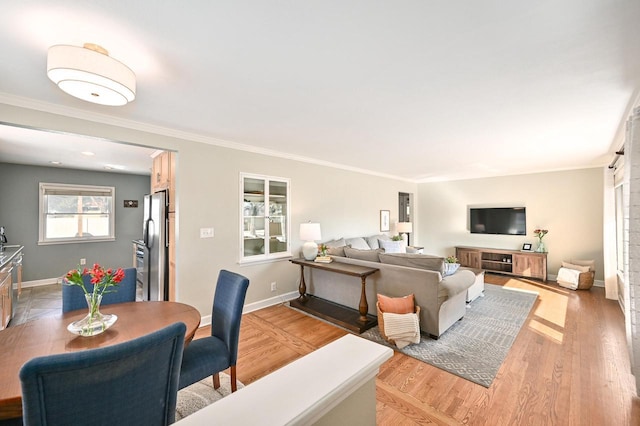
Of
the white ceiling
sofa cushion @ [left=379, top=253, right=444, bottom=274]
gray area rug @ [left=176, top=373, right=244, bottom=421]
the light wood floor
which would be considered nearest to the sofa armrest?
sofa cushion @ [left=379, top=253, right=444, bottom=274]

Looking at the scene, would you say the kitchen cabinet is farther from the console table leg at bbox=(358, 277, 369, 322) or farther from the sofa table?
the console table leg at bbox=(358, 277, 369, 322)

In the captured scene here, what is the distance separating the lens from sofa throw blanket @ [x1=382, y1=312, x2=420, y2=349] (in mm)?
2826

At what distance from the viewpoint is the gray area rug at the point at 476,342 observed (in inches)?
97.9

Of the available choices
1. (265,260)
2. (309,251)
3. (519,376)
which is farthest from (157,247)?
(519,376)

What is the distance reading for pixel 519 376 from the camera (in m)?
2.37

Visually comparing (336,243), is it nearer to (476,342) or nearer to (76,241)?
(476,342)

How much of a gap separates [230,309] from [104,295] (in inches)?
43.9

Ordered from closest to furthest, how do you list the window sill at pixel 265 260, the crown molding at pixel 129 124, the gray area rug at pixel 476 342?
the crown molding at pixel 129 124 < the gray area rug at pixel 476 342 < the window sill at pixel 265 260

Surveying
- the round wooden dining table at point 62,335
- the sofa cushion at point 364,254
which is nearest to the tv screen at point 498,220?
the sofa cushion at point 364,254

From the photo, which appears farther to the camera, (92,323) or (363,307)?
(363,307)

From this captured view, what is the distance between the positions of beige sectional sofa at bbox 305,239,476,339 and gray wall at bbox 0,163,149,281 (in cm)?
506

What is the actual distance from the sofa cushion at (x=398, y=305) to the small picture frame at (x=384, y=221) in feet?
11.9

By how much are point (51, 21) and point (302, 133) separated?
228 centimetres

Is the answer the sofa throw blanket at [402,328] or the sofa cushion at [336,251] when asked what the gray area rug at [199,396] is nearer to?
the sofa throw blanket at [402,328]
